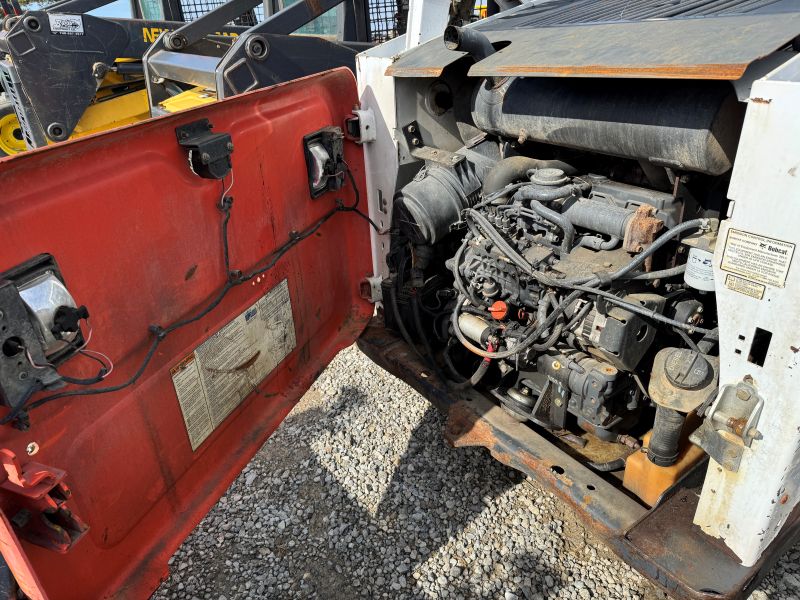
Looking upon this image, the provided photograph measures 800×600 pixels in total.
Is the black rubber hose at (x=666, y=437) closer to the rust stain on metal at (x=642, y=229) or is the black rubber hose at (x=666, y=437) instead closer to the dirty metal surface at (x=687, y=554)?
the dirty metal surface at (x=687, y=554)

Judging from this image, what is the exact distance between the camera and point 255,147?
1.94 m

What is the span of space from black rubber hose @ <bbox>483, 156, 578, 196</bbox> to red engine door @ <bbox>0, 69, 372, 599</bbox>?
698 millimetres

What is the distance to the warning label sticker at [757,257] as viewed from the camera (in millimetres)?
1263

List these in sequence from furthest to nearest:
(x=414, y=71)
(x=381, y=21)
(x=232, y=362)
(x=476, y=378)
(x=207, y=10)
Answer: (x=207, y=10) < (x=381, y=21) < (x=476, y=378) < (x=414, y=71) < (x=232, y=362)

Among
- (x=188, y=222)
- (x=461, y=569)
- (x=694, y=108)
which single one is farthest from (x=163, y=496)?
(x=694, y=108)

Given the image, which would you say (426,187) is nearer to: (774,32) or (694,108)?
(694,108)

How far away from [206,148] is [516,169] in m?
1.17

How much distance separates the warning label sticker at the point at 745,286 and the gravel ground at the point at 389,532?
122 centimetres

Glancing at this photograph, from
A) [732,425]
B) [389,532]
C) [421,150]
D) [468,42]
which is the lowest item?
[389,532]

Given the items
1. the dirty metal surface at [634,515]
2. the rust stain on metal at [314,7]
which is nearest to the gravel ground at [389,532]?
the dirty metal surface at [634,515]

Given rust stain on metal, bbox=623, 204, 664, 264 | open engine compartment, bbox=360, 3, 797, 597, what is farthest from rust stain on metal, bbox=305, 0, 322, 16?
rust stain on metal, bbox=623, 204, 664, 264

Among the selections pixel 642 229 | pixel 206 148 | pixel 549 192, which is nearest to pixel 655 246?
pixel 642 229

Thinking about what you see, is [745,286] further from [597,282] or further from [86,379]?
[86,379]

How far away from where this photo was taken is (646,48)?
159cm
